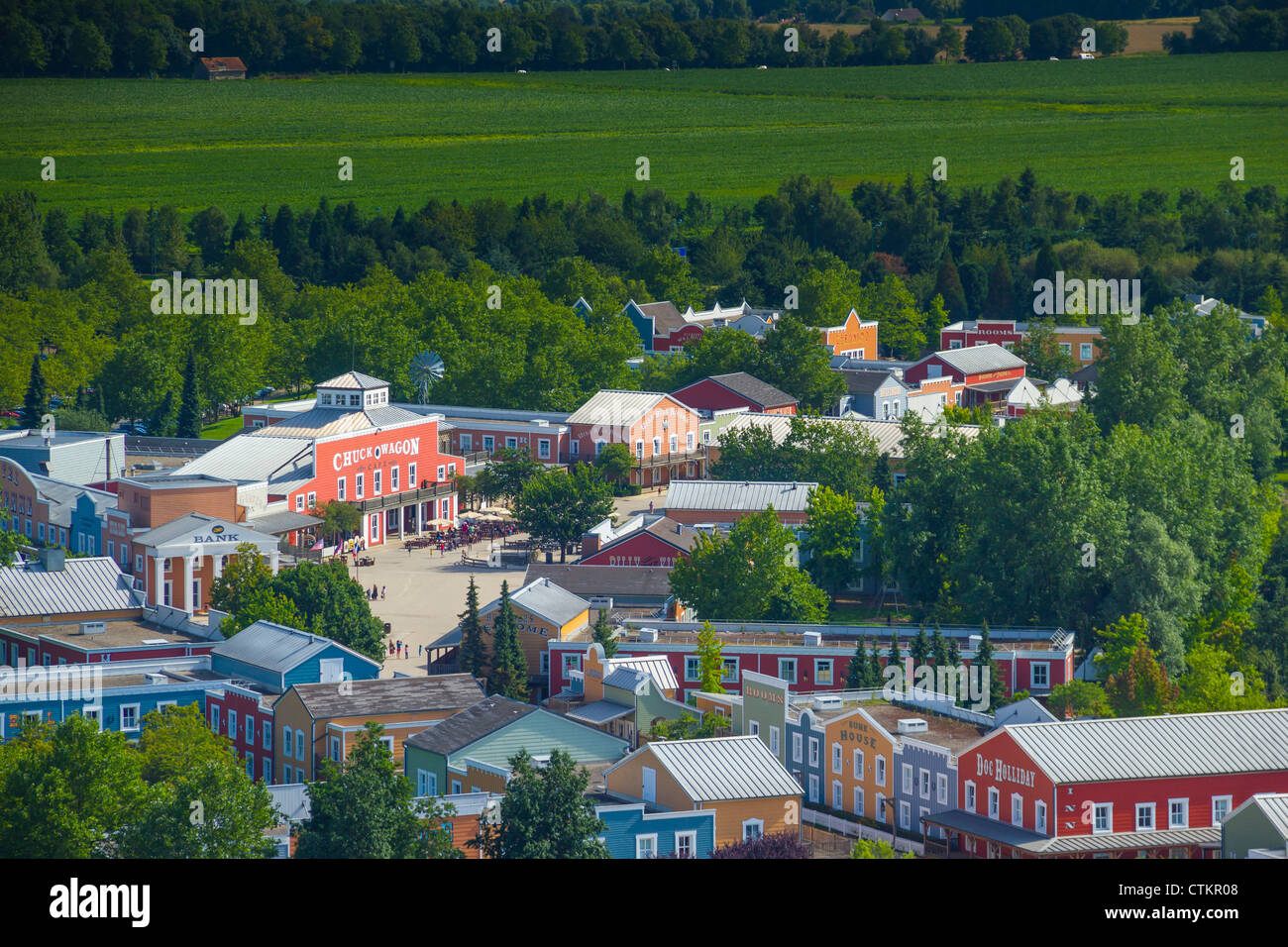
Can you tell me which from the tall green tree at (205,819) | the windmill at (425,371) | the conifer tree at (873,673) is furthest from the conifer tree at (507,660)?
the windmill at (425,371)

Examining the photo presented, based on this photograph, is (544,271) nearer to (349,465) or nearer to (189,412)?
(189,412)

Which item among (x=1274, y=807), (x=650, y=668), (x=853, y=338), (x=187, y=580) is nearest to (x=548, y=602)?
(x=650, y=668)

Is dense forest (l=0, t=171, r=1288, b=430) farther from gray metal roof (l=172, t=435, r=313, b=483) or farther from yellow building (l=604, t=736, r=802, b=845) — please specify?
yellow building (l=604, t=736, r=802, b=845)

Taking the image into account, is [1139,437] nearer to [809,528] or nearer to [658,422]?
[809,528]

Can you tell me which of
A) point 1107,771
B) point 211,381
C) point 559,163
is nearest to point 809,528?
point 1107,771

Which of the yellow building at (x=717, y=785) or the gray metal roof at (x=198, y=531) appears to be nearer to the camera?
the yellow building at (x=717, y=785)

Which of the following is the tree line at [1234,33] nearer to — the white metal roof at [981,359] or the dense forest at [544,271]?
the dense forest at [544,271]
